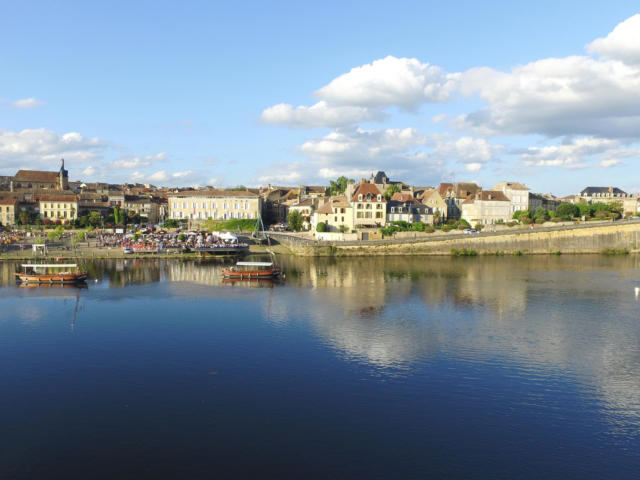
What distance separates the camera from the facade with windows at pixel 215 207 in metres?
92.8

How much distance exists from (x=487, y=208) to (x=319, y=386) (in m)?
73.9

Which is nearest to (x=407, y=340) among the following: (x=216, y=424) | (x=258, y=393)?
(x=258, y=393)

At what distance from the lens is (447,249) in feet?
232

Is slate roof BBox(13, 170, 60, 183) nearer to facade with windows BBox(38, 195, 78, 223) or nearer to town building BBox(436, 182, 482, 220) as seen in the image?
facade with windows BBox(38, 195, 78, 223)

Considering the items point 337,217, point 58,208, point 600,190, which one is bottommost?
point 337,217

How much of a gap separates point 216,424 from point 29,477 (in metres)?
5.51

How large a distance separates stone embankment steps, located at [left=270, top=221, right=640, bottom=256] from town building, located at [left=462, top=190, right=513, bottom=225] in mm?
13444

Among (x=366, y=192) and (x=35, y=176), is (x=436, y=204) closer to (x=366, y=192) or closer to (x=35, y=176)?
(x=366, y=192)

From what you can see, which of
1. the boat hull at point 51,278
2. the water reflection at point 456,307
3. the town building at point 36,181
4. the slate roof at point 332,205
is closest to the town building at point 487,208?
the slate roof at point 332,205

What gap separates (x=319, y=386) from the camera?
20.2 metres

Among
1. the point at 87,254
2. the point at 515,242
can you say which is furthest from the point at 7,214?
the point at 515,242

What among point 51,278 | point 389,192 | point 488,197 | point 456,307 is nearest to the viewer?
point 456,307

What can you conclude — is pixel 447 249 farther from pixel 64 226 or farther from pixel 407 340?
pixel 64 226

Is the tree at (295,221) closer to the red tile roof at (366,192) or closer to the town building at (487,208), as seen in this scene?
the red tile roof at (366,192)
